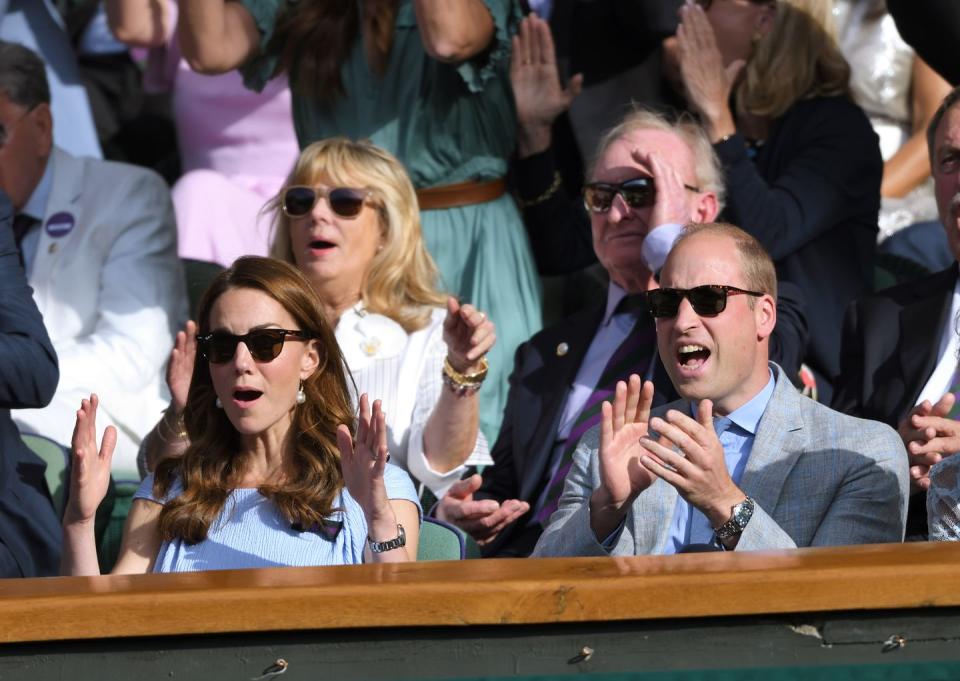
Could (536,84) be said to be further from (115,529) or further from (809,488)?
(809,488)

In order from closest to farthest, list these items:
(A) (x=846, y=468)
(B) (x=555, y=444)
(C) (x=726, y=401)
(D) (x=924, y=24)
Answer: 1. (A) (x=846, y=468)
2. (C) (x=726, y=401)
3. (B) (x=555, y=444)
4. (D) (x=924, y=24)

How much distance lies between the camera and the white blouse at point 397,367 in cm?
429

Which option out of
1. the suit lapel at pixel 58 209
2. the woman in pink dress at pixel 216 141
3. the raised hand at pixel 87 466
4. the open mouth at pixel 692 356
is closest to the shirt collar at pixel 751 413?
the open mouth at pixel 692 356

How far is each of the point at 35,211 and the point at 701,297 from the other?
267 cm

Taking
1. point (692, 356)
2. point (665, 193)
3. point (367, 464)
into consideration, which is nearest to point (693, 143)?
point (665, 193)

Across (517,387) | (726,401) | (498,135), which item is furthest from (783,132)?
(726,401)

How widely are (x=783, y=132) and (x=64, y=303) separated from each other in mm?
2215

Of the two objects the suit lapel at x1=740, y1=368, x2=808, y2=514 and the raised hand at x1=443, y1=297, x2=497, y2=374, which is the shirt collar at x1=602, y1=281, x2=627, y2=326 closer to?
the raised hand at x1=443, y1=297, x2=497, y2=374

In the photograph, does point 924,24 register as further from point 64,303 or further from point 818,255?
point 64,303

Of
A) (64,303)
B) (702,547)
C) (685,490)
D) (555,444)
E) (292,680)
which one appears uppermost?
(292,680)

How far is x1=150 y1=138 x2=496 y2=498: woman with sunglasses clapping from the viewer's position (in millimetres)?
4367

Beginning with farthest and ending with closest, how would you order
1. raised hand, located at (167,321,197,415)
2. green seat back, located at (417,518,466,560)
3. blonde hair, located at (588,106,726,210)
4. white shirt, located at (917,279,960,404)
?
blonde hair, located at (588,106,726,210) → raised hand, located at (167,321,197,415) → white shirt, located at (917,279,960,404) → green seat back, located at (417,518,466,560)

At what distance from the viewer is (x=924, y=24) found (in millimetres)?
4375

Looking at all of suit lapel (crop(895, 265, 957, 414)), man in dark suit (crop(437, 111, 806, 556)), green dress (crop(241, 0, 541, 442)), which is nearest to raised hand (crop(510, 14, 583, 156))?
green dress (crop(241, 0, 541, 442))
